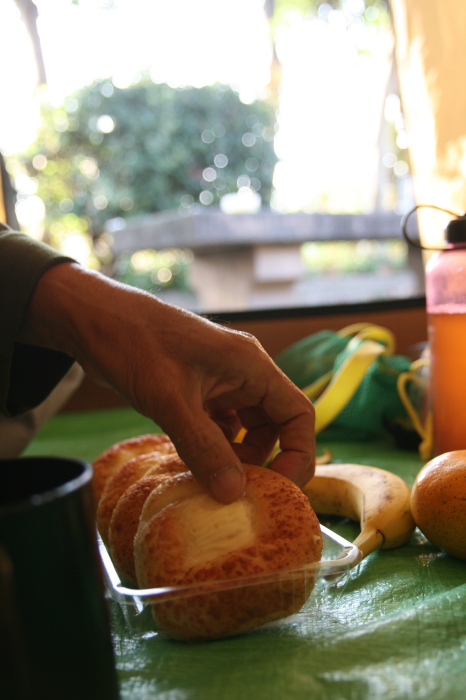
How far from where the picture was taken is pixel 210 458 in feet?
1.41

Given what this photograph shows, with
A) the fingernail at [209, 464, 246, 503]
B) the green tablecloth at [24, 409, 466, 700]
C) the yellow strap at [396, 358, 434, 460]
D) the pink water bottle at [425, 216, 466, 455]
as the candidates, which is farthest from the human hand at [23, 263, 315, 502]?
the yellow strap at [396, 358, 434, 460]

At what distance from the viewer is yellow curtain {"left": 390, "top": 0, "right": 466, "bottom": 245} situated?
4.30ft

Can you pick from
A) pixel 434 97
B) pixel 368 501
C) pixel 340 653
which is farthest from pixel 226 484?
pixel 434 97

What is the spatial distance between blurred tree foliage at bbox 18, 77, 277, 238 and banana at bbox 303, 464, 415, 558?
2.06 metres

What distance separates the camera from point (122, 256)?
2.54 m

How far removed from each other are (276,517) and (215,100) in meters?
2.51

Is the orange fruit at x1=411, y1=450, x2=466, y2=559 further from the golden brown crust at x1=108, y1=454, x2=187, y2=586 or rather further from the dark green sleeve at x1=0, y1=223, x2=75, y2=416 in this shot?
the dark green sleeve at x1=0, y1=223, x2=75, y2=416

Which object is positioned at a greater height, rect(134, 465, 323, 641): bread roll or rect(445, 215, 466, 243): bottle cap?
rect(445, 215, 466, 243): bottle cap

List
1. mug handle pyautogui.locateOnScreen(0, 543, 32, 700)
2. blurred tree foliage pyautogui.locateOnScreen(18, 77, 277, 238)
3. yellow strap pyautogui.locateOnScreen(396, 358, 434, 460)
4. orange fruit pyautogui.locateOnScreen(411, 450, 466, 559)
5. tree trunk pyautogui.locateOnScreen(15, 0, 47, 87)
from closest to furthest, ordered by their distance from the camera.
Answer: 1. mug handle pyautogui.locateOnScreen(0, 543, 32, 700)
2. orange fruit pyautogui.locateOnScreen(411, 450, 466, 559)
3. yellow strap pyautogui.locateOnScreen(396, 358, 434, 460)
4. tree trunk pyautogui.locateOnScreen(15, 0, 47, 87)
5. blurred tree foliage pyautogui.locateOnScreen(18, 77, 277, 238)

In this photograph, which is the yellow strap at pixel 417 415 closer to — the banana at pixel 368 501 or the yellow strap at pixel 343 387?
the yellow strap at pixel 343 387

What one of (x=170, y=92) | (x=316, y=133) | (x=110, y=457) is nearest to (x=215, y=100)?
(x=170, y=92)

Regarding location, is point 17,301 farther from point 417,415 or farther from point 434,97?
point 434,97

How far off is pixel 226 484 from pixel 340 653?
5.2 inches

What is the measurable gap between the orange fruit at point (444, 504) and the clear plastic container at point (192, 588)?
0.38ft
